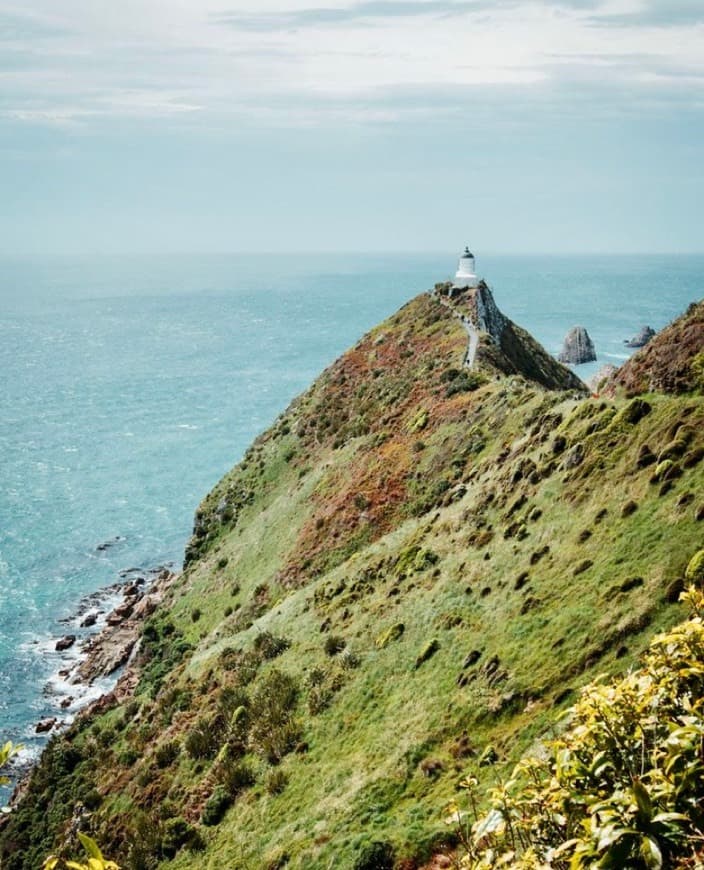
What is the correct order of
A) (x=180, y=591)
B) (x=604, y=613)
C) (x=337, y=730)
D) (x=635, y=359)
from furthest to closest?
(x=180, y=591) < (x=635, y=359) < (x=337, y=730) < (x=604, y=613)

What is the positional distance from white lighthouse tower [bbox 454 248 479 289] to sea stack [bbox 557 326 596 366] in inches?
3127

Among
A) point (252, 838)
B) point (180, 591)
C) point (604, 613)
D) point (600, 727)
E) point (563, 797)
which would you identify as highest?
point (600, 727)

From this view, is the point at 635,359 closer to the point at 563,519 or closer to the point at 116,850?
the point at 563,519

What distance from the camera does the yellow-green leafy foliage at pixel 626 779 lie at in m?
5.64

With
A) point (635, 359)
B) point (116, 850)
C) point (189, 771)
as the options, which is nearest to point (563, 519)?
point (635, 359)

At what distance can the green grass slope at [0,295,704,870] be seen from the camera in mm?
22094

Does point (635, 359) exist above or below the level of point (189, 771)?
above

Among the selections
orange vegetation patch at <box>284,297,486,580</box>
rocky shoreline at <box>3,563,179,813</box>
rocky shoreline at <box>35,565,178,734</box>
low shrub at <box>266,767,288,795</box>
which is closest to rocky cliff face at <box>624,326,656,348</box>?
orange vegetation patch at <box>284,297,486,580</box>

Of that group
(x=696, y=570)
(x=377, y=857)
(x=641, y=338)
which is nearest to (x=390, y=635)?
(x=377, y=857)

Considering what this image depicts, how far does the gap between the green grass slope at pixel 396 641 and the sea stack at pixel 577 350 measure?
104 m

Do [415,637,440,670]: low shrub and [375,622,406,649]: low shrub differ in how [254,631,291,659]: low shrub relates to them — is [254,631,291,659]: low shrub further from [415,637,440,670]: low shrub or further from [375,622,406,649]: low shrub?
[415,637,440,670]: low shrub

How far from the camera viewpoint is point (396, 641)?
31.4m

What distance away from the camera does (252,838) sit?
2538 centimetres

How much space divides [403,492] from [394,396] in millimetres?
16120
